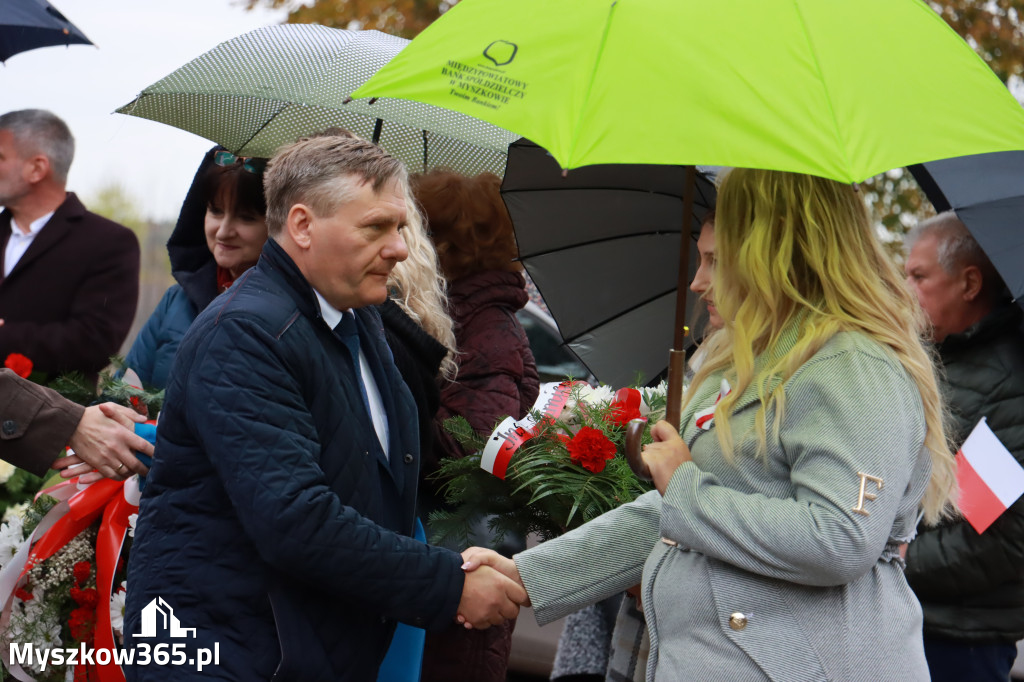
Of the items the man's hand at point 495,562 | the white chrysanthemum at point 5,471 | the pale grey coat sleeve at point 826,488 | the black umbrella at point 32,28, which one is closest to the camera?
the pale grey coat sleeve at point 826,488

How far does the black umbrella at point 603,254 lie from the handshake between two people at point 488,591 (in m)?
0.90

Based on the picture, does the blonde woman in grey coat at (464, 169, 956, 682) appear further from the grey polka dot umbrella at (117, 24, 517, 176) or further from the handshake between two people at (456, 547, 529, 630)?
the grey polka dot umbrella at (117, 24, 517, 176)

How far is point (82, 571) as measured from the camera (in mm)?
3516

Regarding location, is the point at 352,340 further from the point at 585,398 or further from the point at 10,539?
the point at 10,539

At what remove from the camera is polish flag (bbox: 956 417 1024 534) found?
3.18 meters

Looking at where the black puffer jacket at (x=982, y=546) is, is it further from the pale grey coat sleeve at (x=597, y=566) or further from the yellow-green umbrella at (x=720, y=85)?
the yellow-green umbrella at (x=720, y=85)

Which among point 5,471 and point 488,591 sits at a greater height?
point 488,591

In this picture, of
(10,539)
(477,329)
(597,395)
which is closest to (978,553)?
(597,395)

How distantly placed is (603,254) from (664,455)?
1358 millimetres

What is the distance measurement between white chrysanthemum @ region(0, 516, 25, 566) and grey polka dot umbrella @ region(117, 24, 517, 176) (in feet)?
5.20

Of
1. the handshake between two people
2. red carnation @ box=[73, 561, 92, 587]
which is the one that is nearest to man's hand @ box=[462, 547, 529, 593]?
the handshake between two people

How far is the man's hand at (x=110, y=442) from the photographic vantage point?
135 inches

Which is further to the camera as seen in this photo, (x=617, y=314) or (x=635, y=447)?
(x=617, y=314)

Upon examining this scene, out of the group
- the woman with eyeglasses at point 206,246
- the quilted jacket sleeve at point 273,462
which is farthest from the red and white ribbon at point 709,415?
the woman with eyeglasses at point 206,246
